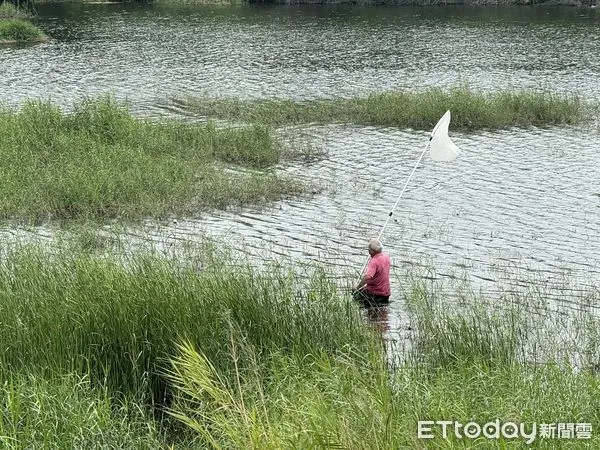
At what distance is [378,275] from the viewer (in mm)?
13578

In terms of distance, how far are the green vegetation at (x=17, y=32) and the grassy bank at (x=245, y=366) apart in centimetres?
5523

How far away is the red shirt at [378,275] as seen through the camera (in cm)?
1352

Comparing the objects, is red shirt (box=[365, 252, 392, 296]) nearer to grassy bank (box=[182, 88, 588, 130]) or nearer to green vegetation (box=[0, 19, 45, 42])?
grassy bank (box=[182, 88, 588, 130])

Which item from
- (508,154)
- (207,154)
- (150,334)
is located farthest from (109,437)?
(508,154)

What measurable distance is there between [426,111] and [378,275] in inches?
725

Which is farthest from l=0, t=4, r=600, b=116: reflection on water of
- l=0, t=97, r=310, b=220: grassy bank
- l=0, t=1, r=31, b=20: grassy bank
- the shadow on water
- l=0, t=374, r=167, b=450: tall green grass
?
l=0, t=374, r=167, b=450: tall green grass

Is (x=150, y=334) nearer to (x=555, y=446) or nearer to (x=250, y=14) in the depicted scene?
(x=555, y=446)

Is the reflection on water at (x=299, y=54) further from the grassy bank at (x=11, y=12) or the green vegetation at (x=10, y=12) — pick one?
the green vegetation at (x=10, y=12)

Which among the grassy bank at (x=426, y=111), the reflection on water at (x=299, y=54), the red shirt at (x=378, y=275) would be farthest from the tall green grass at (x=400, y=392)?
the reflection on water at (x=299, y=54)

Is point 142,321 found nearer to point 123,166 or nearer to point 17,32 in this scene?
point 123,166

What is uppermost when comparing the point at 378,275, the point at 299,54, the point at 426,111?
the point at 299,54

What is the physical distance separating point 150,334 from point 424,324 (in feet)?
14.0

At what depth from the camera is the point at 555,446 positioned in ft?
22.6

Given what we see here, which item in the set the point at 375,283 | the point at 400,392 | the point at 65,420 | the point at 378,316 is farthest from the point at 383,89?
the point at 65,420
